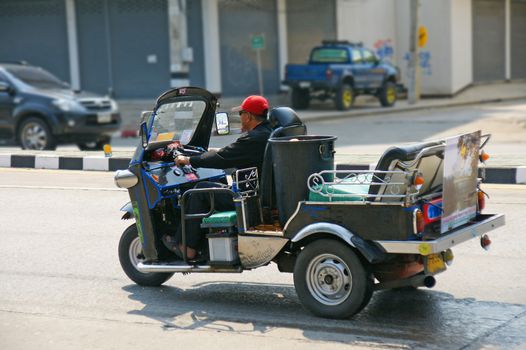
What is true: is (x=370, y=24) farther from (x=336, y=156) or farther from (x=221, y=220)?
(x=221, y=220)

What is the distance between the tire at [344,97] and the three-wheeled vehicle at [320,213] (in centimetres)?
2163

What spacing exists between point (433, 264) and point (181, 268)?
1.87m

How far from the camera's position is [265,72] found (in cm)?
A: 3172

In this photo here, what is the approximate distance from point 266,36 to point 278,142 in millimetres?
25745

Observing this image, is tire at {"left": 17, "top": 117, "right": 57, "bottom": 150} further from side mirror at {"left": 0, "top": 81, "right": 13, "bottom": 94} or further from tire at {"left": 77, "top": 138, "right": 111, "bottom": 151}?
tire at {"left": 77, "top": 138, "right": 111, "bottom": 151}

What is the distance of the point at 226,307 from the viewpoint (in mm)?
6816

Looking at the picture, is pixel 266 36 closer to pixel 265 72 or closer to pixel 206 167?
pixel 265 72

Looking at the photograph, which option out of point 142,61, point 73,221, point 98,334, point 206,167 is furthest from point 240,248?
point 142,61

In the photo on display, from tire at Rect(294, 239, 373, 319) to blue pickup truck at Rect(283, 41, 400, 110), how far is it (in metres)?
22.2

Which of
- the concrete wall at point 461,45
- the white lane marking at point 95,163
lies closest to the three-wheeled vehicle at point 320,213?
the white lane marking at point 95,163

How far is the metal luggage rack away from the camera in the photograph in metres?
5.94

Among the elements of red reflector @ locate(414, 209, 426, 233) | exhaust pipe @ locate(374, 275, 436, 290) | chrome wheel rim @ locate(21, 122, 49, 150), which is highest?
red reflector @ locate(414, 209, 426, 233)

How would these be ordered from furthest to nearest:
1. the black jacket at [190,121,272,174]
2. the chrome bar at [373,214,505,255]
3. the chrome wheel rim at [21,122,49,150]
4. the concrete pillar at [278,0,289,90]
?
1. the concrete pillar at [278,0,289,90]
2. the chrome wheel rim at [21,122,49,150]
3. the black jacket at [190,121,272,174]
4. the chrome bar at [373,214,505,255]

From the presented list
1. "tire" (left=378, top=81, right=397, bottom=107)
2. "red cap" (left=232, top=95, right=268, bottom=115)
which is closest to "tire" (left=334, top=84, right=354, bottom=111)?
"tire" (left=378, top=81, right=397, bottom=107)
